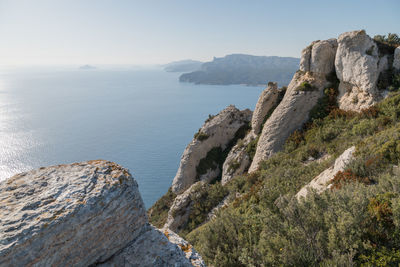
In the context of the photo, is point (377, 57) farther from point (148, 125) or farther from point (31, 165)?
point (148, 125)

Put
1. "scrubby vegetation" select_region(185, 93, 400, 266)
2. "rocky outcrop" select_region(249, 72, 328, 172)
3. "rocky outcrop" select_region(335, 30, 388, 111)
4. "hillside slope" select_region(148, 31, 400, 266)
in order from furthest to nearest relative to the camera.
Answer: "rocky outcrop" select_region(249, 72, 328, 172)
"rocky outcrop" select_region(335, 30, 388, 111)
"hillside slope" select_region(148, 31, 400, 266)
"scrubby vegetation" select_region(185, 93, 400, 266)

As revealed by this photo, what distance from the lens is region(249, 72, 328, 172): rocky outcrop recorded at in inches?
813

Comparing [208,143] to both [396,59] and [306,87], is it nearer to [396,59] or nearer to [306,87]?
[306,87]

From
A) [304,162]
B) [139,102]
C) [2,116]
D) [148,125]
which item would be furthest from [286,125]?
[2,116]

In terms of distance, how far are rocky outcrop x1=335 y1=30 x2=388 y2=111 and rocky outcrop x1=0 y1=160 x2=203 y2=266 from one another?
775 inches

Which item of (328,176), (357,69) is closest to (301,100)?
(357,69)

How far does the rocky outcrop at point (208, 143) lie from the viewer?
96.4 feet

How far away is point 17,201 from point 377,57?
23.4m

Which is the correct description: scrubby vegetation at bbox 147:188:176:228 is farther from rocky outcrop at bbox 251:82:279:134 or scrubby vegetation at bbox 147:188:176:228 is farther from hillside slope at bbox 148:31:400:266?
rocky outcrop at bbox 251:82:279:134

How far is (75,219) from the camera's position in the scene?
152 inches

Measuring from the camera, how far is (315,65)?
21984 millimetres

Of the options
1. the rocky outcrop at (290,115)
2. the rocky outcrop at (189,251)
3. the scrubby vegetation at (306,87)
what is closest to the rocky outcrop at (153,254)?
the rocky outcrop at (189,251)

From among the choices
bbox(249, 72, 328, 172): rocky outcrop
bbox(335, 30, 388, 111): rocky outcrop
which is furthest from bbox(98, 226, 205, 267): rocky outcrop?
bbox(335, 30, 388, 111): rocky outcrop

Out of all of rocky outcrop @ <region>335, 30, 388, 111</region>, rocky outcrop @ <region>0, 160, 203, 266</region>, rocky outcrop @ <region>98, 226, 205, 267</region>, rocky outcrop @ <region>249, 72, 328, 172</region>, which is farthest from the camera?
rocky outcrop @ <region>249, 72, 328, 172</region>
